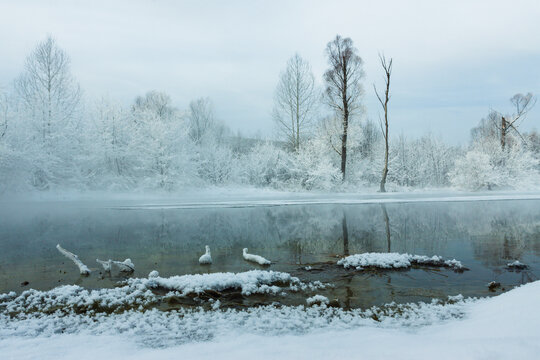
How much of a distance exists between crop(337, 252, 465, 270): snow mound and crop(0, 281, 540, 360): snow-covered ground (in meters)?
2.06

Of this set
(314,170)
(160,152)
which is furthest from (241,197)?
(160,152)

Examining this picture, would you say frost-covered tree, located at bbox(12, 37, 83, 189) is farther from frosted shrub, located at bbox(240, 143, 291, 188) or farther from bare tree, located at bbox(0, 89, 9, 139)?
frosted shrub, located at bbox(240, 143, 291, 188)

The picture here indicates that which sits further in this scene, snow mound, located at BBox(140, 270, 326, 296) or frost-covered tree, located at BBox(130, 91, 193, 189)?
frost-covered tree, located at BBox(130, 91, 193, 189)

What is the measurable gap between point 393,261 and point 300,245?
3091 millimetres

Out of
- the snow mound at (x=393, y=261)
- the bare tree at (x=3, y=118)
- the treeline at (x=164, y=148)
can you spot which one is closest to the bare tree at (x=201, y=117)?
the treeline at (x=164, y=148)

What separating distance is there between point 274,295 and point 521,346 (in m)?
3.60

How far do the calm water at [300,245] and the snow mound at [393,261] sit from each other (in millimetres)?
295

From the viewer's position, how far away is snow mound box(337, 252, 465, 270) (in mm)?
7188

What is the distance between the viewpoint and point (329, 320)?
176 inches

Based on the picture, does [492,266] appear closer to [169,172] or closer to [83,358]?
[83,358]

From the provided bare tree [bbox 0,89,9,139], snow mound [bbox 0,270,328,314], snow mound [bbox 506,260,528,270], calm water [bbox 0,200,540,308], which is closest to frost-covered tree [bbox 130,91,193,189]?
bare tree [bbox 0,89,9,139]

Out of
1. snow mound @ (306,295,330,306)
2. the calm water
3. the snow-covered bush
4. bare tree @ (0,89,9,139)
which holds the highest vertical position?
bare tree @ (0,89,9,139)

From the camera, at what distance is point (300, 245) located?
977 cm

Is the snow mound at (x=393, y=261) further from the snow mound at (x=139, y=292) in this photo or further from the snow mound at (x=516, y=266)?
the snow mound at (x=139, y=292)
